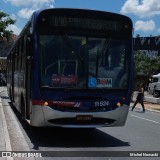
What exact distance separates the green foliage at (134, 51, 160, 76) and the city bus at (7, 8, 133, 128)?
5819 centimetres

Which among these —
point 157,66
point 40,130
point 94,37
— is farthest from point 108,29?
point 157,66

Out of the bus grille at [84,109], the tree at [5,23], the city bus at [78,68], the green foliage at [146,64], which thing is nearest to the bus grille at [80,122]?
the city bus at [78,68]

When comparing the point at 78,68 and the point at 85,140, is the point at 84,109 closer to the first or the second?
the point at 78,68

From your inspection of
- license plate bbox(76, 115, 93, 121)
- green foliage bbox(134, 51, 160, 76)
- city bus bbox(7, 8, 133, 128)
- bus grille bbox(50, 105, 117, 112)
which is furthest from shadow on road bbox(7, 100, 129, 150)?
green foliage bbox(134, 51, 160, 76)

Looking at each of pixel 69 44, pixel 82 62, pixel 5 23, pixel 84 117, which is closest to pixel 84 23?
pixel 69 44

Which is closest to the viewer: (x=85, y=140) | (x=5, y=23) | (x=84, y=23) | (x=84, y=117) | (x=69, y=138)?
(x=84, y=117)

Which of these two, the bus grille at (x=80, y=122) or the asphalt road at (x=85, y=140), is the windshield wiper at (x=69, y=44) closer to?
the bus grille at (x=80, y=122)

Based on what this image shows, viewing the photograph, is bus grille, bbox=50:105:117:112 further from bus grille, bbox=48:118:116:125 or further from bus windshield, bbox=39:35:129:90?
bus windshield, bbox=39:35:129:90

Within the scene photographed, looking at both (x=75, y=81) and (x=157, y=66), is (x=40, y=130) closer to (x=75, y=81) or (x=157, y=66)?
(x=75, y=81)

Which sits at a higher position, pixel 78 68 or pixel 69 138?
pixel 78 68

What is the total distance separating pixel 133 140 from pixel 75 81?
251 centimetres

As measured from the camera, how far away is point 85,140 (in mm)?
12039

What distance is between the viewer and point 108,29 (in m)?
11.6

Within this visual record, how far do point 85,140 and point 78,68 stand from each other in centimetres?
210
